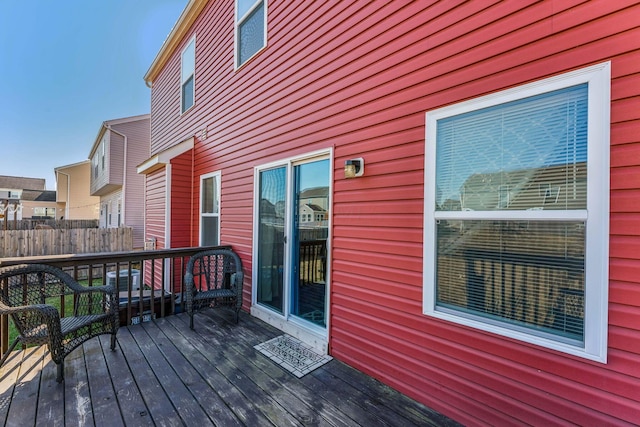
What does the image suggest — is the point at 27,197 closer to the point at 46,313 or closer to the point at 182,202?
the point at 182,202

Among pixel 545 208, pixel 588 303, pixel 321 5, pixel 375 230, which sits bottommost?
pixel 588 303

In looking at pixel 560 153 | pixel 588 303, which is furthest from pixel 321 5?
pixel 588 303

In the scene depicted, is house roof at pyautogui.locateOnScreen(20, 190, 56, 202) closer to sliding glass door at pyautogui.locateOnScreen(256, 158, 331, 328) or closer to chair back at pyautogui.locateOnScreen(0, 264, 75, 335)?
chair back at pyautogui.locateOnScreen(0, 264, 75, 335)

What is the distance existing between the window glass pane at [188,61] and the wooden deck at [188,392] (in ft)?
17.7

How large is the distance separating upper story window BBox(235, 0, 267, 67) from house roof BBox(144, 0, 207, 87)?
167cm

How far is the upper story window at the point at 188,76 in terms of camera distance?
588 cm

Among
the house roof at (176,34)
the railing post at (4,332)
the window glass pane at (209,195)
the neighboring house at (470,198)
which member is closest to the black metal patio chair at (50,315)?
the railing post at (4,332)

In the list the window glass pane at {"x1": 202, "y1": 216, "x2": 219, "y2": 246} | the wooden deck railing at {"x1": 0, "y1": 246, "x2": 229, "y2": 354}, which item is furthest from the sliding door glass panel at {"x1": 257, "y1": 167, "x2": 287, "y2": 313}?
the window glass pane at {"x1": 202, "y1": 216, "x2": 219, "y2": 246}

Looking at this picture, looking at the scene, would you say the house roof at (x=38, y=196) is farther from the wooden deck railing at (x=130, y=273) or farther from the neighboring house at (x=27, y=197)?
the wooden deck railing at (x=130, y=273)

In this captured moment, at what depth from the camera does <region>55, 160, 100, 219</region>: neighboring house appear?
18.9m

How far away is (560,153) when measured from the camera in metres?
1.55

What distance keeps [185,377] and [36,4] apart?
13.3m

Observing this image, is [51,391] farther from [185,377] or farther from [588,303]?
[588,303]

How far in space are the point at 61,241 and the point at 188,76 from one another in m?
6.97
